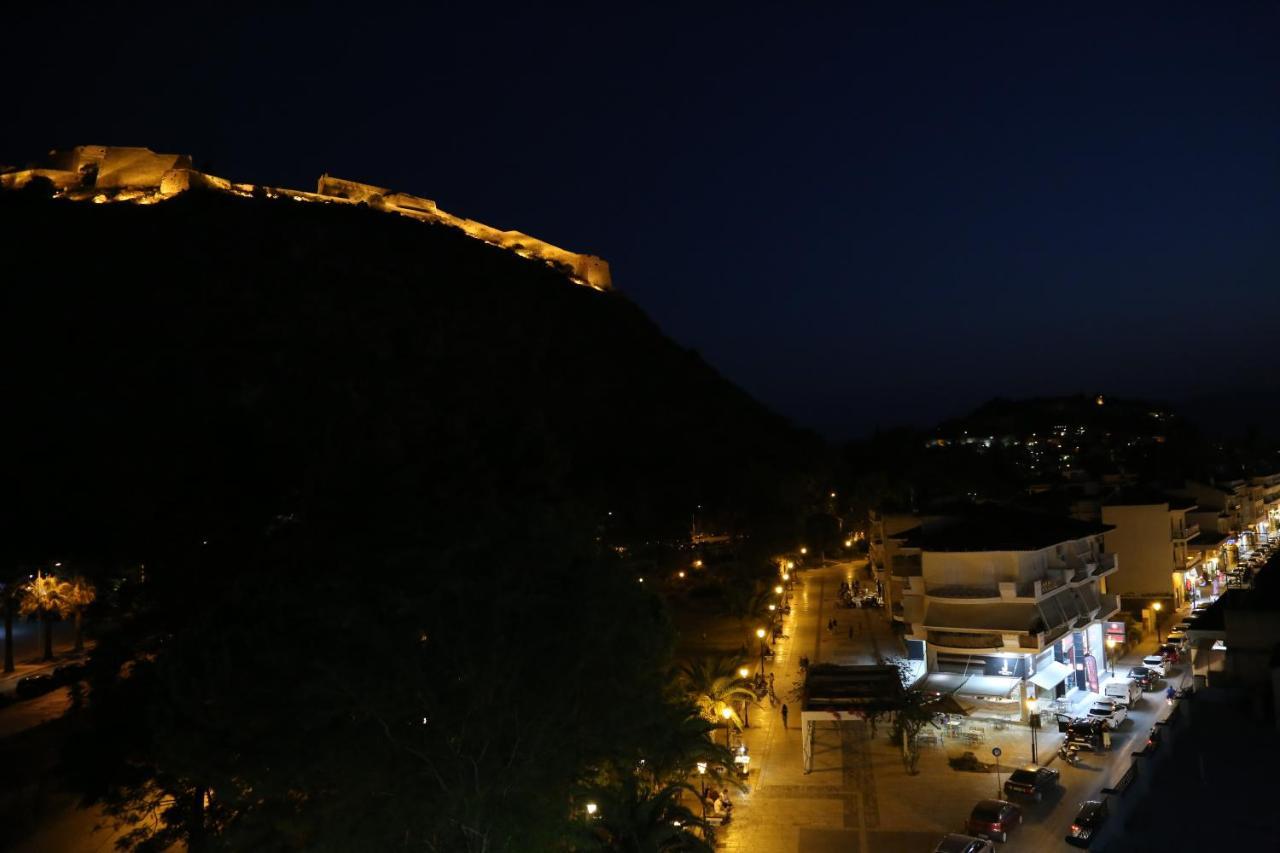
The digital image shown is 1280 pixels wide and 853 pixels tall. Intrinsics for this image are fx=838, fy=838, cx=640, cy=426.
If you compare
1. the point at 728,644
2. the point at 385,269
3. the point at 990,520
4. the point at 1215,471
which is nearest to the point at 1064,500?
the point at 990,520

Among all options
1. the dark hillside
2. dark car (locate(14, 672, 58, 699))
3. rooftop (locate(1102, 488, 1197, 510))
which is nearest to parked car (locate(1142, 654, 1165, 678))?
rooftop (locate(1102, 488, 1197, 510))

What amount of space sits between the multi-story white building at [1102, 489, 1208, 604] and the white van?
13.5 m

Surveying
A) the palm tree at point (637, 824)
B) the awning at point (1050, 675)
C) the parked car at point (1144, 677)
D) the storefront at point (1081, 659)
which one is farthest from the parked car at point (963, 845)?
the parked car at point (1144, 677)

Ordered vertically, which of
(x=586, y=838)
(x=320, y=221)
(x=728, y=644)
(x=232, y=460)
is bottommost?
(x=728, y=644)

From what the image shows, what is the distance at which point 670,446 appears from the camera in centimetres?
8012

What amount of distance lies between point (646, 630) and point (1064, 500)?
47.9 meters

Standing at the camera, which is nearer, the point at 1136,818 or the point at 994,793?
the point at 1136,818

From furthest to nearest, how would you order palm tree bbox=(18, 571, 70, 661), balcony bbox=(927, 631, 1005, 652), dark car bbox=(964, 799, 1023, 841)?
palm tree bbox=(18, 571, 70, 661), balcony bbox=(927, 631, 1005, 652), dark car bbox=(964, 799, 1023, 841)

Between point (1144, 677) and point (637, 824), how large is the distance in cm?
2626

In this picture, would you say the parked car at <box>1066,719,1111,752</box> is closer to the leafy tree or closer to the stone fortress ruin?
the leafy tree

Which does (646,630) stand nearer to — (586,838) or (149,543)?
(586,838)

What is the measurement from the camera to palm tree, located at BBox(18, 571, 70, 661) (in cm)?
3338

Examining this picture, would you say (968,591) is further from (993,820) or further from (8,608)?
(8,608)

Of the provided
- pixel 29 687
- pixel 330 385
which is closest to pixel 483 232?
pixel 330 385
